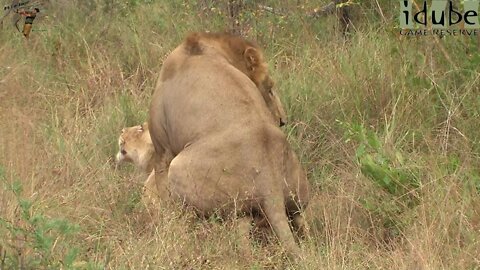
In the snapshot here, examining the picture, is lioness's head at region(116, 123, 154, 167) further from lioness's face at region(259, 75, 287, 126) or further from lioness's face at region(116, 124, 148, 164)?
lioness's face at region(259, 75, 287, 126)

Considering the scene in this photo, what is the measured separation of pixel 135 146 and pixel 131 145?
0.04 m

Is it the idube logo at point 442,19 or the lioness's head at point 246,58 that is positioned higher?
the lioness's head at point 246,58

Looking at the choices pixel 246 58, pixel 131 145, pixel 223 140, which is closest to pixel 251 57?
pixel 246 58

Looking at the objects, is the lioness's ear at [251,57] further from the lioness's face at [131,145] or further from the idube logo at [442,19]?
the idube logo at [442,19]

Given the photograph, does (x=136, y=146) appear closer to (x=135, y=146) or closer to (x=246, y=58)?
(x=135, y=146)

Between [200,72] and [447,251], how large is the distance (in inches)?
65.1

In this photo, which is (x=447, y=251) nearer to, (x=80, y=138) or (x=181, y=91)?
(x=181, y=91)

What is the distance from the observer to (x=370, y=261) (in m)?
5.07

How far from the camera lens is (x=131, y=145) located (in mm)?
6391

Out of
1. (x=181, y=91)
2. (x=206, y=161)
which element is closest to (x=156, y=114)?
(x=181, y=91)

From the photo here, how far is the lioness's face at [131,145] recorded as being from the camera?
6348 millimetres

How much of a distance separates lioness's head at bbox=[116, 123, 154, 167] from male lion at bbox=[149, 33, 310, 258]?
1.29 feet

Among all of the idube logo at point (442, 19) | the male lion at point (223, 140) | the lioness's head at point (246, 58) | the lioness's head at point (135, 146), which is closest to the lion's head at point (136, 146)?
the lioness's head at point (135, 146)

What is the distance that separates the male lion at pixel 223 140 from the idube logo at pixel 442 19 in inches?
56.3
